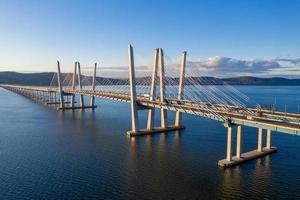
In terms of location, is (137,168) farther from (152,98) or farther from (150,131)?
(152,98)

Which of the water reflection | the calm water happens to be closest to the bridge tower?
the calm water

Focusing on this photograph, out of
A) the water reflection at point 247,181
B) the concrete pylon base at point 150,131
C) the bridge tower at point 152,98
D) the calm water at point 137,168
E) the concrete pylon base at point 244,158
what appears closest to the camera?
the water reflection at point 247,181

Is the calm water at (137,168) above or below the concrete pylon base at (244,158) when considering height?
below

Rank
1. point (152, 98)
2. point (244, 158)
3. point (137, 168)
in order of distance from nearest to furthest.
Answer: point (137, 168) → point (244, 158) → point (152, 98)

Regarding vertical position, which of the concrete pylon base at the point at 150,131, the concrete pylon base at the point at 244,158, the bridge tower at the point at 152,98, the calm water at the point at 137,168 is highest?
the bridge tower at the point at 152,98

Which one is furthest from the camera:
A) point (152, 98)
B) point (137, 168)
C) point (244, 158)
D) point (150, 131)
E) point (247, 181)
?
point (152, 98)

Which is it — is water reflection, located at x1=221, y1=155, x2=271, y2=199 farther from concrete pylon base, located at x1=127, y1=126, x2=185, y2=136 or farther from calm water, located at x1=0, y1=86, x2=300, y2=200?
concrete pylon base, located at x1=127, y1=126, x2=185, y2=136

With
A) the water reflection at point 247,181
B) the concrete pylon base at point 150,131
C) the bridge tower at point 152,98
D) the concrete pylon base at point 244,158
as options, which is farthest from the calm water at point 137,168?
the bridge tower at point 152,98

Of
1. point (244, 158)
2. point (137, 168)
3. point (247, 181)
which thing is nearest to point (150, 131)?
point (137, 168)

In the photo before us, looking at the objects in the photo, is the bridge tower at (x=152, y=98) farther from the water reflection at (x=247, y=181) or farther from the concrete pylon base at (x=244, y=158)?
the water reflection at (x=247, y=181)

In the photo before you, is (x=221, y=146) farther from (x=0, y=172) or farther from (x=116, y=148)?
(x=0, y=172)
